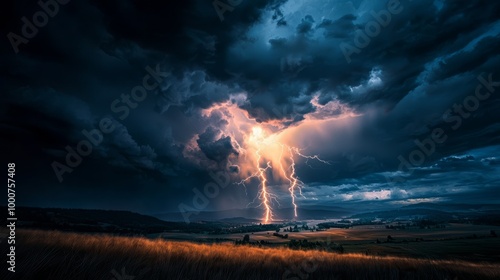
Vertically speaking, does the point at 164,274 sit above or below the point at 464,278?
above

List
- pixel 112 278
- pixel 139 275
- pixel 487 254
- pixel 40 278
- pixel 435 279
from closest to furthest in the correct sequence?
pixel 40 278 < pixel 112 278 < pixel 139 275 < pixel 435 279 < pixel 487 254

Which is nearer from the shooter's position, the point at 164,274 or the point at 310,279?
the point at 164,274

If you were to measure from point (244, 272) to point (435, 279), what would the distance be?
3.61 m

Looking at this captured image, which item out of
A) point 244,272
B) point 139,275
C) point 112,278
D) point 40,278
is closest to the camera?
point 40,278

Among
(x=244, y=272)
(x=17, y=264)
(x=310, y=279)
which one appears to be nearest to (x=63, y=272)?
(x=17, y=264)

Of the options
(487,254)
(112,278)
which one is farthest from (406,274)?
(487,254)

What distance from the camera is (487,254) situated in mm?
63469

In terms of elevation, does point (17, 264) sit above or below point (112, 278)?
above

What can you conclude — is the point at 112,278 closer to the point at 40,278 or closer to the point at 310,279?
the point at 40,278

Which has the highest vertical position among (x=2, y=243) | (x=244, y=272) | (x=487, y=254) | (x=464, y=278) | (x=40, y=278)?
(x=2, y=243)

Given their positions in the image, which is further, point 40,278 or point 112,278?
point 112,278

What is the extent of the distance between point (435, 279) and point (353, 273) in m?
1.43

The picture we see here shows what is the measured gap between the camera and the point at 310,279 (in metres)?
4.02

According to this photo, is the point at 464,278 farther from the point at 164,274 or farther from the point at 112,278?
the point at 112,278
